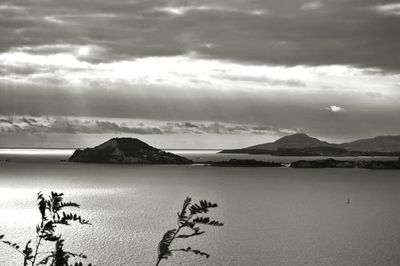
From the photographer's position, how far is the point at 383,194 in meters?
151

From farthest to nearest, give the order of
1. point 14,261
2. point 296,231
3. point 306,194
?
point 306,194 < point 296,231 < point 14,261

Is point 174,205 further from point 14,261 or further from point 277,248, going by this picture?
point 14,261

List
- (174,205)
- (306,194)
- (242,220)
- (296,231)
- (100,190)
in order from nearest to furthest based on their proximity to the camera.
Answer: (296,231), (242,220), (174,205), (306,194), (100,190)

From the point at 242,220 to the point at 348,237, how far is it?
24.6 m

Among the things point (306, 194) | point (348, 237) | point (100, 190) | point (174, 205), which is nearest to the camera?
point (348, 237)

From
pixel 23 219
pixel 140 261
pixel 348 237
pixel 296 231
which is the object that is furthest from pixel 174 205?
pixel 140 261

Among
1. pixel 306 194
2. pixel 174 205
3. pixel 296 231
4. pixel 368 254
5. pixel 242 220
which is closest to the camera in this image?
pixel 368 254

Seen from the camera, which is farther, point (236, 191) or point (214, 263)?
point (236, 191)

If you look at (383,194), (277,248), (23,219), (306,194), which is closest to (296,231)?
(277,248)

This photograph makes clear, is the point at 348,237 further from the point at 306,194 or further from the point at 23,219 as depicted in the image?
the point at 306,194

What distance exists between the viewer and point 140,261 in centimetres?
5431

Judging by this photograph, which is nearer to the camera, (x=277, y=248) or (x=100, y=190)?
(x=277, y=248)

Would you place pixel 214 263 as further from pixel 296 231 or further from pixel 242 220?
pixel 242 220

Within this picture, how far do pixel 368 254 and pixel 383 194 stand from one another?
9941 centimetres
